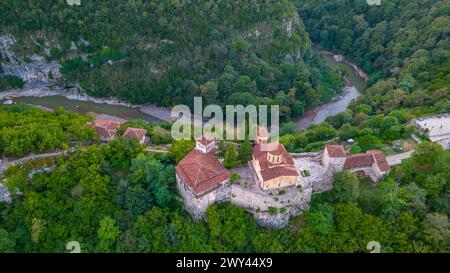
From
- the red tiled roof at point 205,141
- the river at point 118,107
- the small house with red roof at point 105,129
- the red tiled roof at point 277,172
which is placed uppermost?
the red tiled roof at point 205,141

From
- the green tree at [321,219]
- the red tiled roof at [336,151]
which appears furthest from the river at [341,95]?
the green tree at [321,219]

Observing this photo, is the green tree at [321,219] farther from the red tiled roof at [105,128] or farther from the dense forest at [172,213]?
the red tiled roof at [105,128]

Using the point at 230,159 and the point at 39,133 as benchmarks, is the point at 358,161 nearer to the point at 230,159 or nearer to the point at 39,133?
the point at 230,159

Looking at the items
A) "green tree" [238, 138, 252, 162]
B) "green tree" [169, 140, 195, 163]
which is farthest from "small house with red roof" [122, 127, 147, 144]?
"green tree" [238, 138, 252, 162]

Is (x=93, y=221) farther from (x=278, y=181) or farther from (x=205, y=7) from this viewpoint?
(x=205, y=7)

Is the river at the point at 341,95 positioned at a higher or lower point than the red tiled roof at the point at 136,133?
lower

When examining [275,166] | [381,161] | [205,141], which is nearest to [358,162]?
[381,161]
